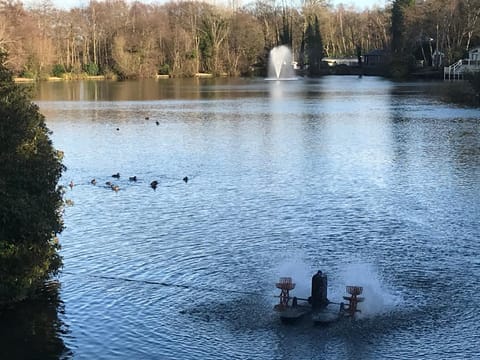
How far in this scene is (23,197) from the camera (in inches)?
695

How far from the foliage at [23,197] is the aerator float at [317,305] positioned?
6.68 m

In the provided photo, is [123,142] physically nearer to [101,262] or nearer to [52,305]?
[101,262]

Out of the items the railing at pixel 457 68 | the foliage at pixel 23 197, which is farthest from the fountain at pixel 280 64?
the foliage at pixel 23 197

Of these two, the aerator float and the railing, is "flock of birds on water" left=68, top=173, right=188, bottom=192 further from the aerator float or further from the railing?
the railing

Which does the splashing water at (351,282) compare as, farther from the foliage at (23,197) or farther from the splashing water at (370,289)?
the foliage at (23,197)

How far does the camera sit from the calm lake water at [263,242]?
653 inches

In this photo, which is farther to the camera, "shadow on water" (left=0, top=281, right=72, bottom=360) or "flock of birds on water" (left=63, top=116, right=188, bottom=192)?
"flock of birds on water" (left=63, top=116, right=188, bottom=192)

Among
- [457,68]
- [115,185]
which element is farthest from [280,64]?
[115,185]

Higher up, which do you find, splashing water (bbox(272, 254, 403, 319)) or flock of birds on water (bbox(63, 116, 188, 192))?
flock of birds on water (bbox(63, 116, 188, 192))

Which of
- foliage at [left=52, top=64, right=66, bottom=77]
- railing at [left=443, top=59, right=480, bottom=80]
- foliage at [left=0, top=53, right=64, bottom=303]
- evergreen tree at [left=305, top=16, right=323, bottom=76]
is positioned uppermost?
evergreen tree at [left=305, top=16, right=323, bottom=76]

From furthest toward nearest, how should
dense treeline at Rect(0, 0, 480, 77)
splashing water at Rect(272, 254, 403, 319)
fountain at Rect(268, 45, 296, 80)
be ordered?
fountain at Rect(268, 45, 296, 80) → dense treeline at Rect(0, 0, 480, 77) → splashing water at Rect(272, 254, 403, 319)

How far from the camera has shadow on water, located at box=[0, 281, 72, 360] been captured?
16.0 meters

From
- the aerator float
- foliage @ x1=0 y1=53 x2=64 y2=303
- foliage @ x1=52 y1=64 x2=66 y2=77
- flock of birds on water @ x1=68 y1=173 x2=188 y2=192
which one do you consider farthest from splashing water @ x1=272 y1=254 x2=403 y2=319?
foliage @ x1=52 y1=64 x2=66 y2=77

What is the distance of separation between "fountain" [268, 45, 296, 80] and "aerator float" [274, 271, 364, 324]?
5097 inches
